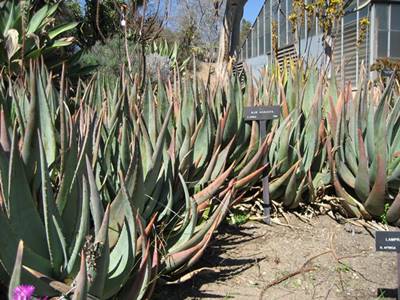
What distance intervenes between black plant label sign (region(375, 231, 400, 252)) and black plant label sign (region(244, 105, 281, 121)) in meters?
1.32

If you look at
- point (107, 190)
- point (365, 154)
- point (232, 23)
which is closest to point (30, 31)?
point (232, 23)

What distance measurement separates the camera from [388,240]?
2.21 meters

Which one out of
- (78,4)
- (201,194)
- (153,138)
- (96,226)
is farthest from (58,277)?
(78,4)

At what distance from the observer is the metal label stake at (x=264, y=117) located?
3336 millimetres

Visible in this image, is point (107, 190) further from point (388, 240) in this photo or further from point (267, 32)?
point (267, 32)

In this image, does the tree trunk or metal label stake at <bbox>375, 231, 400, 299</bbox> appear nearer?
metal label stake at <bbox>375, 231, 400, 299</bbox>

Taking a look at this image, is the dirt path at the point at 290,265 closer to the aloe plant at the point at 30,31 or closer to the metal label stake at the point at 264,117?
the metal label stake at the point at 264,117

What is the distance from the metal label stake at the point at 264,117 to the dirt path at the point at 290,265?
0.40ft

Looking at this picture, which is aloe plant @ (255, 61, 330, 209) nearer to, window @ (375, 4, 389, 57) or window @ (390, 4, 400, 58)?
window @ (375, 4, 389, 57)

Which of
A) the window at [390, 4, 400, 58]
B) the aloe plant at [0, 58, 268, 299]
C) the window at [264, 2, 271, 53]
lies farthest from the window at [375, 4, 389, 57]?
the aloe plant at [0, 58, 268, 299]

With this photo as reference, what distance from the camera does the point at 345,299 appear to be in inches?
96.7

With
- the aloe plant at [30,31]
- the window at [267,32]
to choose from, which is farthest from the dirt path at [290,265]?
the window at [267,32]

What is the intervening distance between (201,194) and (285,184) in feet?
3.02

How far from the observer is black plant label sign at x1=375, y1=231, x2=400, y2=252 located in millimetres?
2199
